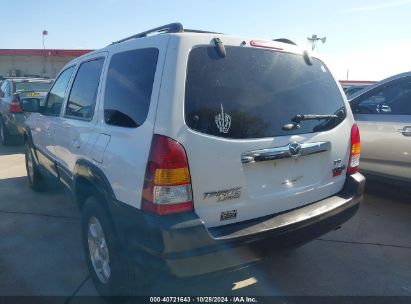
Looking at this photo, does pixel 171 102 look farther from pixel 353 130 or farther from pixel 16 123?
pixel 16 123

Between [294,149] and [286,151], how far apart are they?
80 millimetres

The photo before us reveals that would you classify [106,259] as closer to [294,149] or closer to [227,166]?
[227,166]

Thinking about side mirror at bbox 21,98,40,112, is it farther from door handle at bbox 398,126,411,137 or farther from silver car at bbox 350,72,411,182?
door handle at bbox 398,126,411,137

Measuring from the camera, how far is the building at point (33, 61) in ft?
116

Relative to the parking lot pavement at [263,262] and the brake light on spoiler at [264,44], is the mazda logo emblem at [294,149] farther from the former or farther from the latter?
the parking lot pavement at [263,262]

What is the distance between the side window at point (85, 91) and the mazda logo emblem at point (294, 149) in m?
1.61

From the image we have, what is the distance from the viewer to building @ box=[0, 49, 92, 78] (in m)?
35.2

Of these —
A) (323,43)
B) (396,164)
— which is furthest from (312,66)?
(323,43)

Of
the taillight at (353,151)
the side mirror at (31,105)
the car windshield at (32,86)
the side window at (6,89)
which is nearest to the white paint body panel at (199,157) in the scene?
the taillight at (353,151)

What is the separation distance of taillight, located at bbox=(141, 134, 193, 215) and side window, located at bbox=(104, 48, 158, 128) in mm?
269

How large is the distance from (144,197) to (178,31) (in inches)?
45.6

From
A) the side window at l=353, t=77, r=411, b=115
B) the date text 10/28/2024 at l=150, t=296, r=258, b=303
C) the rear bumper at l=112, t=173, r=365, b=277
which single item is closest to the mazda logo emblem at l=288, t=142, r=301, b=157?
the rear bumper at l=112, t=173, r=365, b=277

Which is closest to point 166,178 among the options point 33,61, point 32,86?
point 32,86

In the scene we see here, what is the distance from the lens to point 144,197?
211 centimetres
